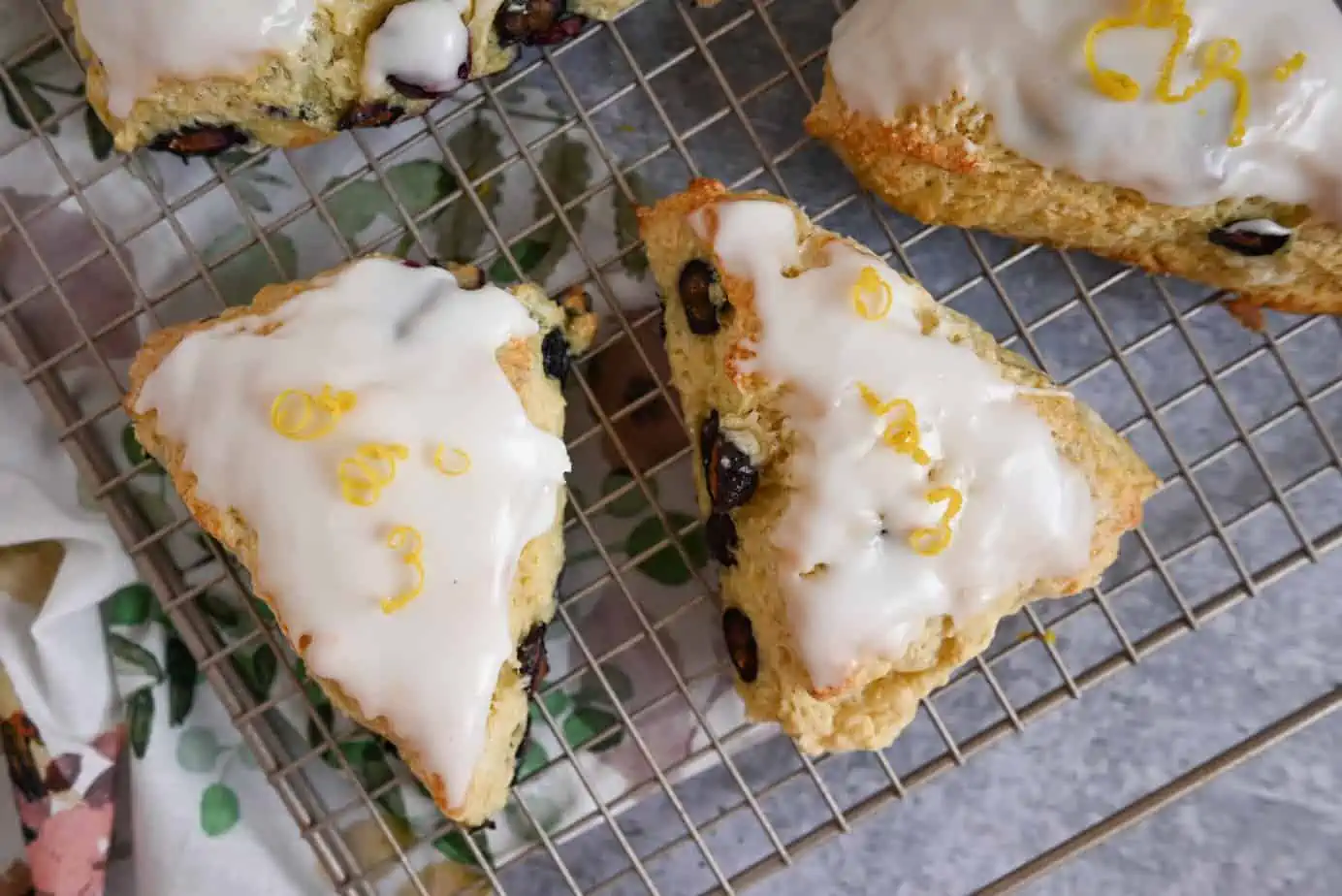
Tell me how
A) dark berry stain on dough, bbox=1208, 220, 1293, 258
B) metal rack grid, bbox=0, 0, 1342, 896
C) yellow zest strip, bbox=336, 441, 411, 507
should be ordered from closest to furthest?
1. yellow zest strip, bbox=336, 441, 411, 507
2. dark berry stain on dough, bbox=1208, 220, 1293, 258
3. metal rack grid, bbox=0, 0, 1342, 896

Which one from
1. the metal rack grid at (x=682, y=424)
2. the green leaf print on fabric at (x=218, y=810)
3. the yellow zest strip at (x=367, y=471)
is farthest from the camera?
the green leaf print on fabric at (x=218, y=810)

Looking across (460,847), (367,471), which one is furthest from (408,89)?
(460,847)

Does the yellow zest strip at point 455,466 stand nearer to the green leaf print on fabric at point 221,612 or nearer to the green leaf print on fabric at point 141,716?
the green leaf print on fabric at point 221,612

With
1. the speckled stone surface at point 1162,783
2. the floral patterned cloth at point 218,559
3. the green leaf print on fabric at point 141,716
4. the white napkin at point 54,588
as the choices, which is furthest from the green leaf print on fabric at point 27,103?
the speckled stone surface at point 1162,783

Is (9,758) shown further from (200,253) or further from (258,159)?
(258,159)

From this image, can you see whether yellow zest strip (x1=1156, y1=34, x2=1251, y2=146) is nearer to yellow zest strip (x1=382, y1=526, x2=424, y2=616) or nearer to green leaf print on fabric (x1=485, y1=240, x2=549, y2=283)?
green leaf print on fabric (x1=485, y1=240, x2=549, y2=283)

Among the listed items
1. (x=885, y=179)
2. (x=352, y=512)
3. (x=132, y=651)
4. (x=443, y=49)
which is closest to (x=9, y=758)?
(x=132, y=651)

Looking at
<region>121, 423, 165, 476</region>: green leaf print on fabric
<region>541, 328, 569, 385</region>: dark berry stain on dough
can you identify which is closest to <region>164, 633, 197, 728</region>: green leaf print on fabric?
<region>121, 423, 165, 476</region>: green leaf print on fabric
